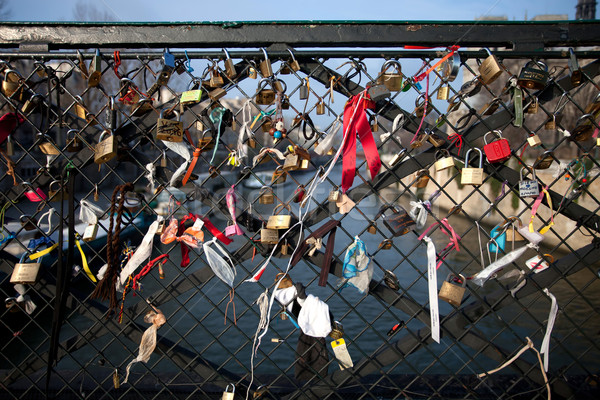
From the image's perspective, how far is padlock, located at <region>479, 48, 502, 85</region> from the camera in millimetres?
2035

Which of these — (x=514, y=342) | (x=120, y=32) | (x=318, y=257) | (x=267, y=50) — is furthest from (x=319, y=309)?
(x=514, y=342)

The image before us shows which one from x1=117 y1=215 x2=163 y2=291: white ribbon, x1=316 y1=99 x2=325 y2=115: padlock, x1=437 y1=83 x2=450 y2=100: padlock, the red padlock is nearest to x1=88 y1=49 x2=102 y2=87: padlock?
x1=117 y1=215 x2=163 y2=291: white ribbon

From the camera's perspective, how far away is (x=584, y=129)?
2.26m

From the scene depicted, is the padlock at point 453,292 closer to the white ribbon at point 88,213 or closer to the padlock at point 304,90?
the padlock at point 304,90

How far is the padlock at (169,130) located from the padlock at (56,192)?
658mm

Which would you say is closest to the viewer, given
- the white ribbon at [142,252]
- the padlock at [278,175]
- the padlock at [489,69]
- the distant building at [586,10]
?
the padlock at [489,69]

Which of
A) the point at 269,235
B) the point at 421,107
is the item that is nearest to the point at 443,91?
the point at 421,107

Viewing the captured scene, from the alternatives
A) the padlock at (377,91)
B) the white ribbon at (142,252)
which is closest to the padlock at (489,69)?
the padlock at (377,91)

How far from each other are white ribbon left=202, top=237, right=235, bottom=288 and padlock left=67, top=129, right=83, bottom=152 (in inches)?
35.3

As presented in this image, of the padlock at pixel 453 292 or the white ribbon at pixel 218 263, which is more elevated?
the white ribbon at pixel 218 263

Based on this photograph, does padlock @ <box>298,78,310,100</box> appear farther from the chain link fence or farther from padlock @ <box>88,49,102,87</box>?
padlock @ <box>88,49,102,87</box>

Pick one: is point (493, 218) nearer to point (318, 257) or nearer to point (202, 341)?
point (202, 341)

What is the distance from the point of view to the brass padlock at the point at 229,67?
212 cm

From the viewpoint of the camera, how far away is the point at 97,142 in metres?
2.30
